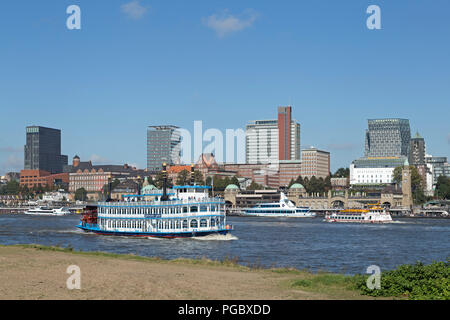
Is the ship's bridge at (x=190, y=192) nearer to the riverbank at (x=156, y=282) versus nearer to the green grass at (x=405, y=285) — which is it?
the riverbank at (x=156, y=282)

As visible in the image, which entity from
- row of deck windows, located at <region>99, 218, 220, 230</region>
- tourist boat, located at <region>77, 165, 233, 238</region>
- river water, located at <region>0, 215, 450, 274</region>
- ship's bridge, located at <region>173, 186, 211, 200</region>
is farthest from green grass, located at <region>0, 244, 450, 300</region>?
ship's bridge, located at <region>173, 186, 211, 200</region>

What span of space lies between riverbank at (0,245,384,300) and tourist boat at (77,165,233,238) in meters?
44.1

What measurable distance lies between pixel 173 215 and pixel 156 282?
192 feet

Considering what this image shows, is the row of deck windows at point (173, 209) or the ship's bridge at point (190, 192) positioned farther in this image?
the ship's bridge at point (190, 192)

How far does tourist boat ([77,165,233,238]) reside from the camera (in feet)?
305

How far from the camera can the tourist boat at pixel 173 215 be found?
93.0 m

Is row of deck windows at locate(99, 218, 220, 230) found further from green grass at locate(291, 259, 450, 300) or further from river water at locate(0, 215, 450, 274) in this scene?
green grass at locate(291, 259, 450, 300)

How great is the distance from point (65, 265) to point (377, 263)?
1298 inches

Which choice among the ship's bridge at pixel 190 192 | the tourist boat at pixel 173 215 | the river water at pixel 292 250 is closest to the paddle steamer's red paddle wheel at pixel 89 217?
the tourist boat at pixel 173 215

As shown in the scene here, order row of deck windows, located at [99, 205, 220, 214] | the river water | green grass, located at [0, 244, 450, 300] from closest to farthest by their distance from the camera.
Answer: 1. green grass, located at [0, 244, 450, 300]
2. the river water
3. row of deck windows, located at [99, 205, 220, 214]

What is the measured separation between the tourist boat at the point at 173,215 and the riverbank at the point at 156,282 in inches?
1736

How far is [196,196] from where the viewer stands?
94562mm

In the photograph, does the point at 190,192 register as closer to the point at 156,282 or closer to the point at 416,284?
the point at 156,282
